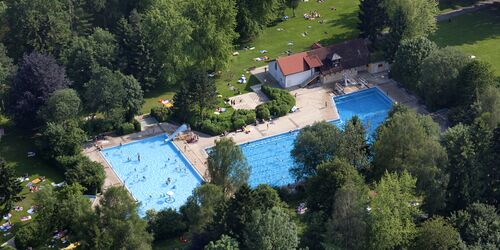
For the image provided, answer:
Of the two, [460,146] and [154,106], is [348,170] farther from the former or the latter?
[154,106]

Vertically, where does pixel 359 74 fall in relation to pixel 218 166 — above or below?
below

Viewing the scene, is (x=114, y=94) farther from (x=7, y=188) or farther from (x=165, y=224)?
(x=165, y=224)

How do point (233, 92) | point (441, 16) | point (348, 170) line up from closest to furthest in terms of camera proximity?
point (348, 170) < point (233, 92) < point (441, 16)

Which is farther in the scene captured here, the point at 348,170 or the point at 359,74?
the point at 359,74

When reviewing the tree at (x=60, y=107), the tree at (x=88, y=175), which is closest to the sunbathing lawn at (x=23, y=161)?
the tree at (x=88, y=175)

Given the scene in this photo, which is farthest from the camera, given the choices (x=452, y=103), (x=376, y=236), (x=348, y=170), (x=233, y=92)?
(x=233, y=92)

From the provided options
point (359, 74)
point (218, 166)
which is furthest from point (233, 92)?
point (218, 166)

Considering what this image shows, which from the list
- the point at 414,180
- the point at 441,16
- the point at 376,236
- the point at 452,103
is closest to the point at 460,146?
the point at 414,180

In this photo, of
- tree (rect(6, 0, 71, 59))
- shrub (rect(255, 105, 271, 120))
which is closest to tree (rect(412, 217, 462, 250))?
shrub (rect(255, 105, 271, 120))
